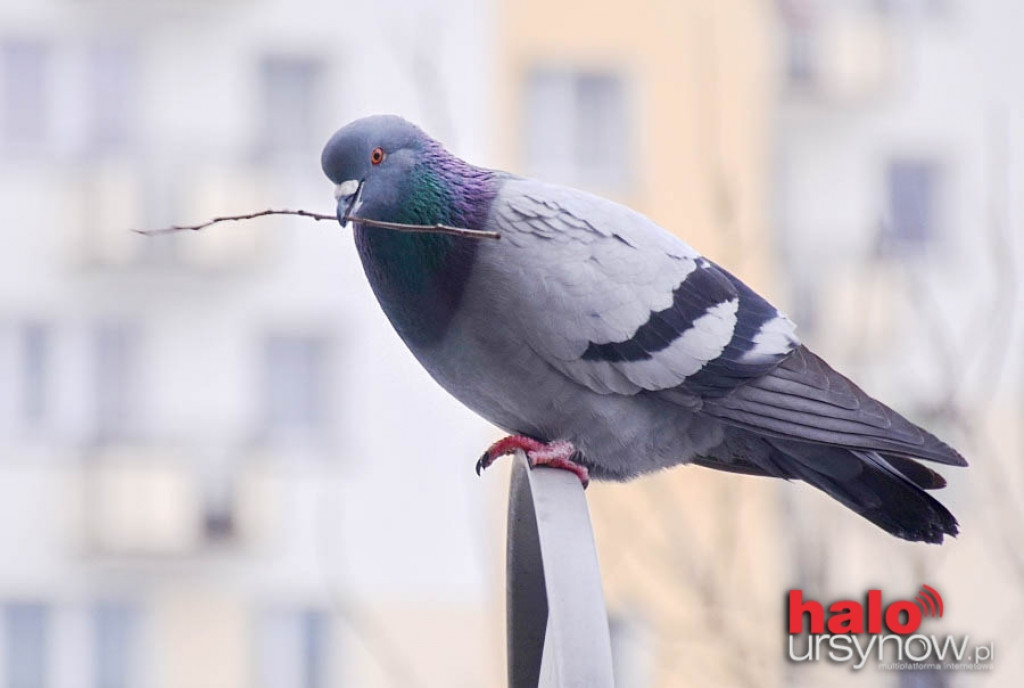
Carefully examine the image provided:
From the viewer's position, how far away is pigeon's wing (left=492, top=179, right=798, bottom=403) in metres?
3.73

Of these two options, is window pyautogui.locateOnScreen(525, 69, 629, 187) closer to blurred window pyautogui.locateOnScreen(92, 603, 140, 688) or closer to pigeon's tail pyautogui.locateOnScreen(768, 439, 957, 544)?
blurred window pyautogui.locateOnScreen(92, 603, 140, 688)

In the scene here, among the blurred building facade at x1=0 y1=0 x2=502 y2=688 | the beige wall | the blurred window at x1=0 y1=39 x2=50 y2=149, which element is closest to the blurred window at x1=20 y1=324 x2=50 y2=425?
the blurred building facade at x1=0 y1=0 x2=502 y2=688

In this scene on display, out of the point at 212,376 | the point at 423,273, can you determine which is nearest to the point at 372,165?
the point at 423,273

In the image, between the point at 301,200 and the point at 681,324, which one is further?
the point at 301,200

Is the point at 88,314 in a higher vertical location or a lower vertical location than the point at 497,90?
lower

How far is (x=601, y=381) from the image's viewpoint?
3.80 m

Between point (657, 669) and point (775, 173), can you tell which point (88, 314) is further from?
point (657, 669)

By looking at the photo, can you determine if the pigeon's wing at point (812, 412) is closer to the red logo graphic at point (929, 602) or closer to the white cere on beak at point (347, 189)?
the red logo graphic at point (929, 602)

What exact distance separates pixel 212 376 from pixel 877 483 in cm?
1071

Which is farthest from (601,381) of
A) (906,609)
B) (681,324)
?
(906,609)

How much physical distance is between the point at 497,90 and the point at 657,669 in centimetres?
957

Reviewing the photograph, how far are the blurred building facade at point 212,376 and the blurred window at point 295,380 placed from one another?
0.06 feet

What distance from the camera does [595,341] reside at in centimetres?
378

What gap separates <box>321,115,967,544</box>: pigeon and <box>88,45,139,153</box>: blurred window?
1079cm
